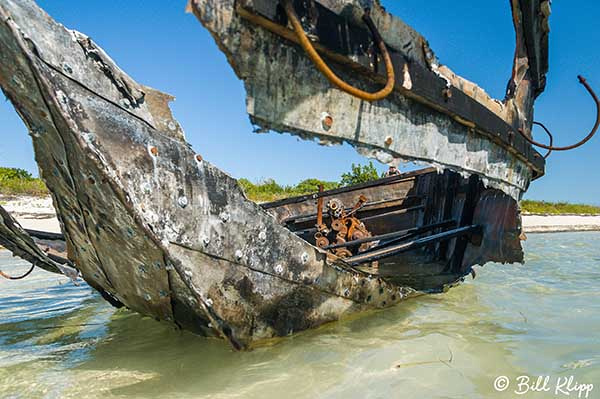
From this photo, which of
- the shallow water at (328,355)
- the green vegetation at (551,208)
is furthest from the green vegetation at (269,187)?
the shallow water at (328,355)

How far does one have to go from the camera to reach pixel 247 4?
144cm

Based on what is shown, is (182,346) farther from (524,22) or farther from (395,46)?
(524,22)

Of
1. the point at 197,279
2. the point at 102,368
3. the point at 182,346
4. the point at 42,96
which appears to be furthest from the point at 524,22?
the point at 102,368

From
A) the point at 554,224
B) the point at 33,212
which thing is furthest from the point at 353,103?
the point at 554,224

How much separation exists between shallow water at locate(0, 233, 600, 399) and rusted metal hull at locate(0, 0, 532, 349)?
224 mm

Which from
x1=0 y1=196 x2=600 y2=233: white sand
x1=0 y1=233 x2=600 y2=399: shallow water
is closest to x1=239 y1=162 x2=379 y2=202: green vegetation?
x1=0 y1=196 x2=600 y2=233: white sand

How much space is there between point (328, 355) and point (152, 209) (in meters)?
1.42

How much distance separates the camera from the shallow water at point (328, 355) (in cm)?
217

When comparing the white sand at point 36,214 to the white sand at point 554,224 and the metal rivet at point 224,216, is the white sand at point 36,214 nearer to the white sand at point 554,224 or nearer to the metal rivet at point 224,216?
the white sand at point 554,224

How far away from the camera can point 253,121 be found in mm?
1576

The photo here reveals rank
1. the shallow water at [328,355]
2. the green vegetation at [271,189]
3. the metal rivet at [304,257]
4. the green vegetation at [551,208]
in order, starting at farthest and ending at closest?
the green vegetation at [551,208]
the green vegetation at [271,189]
the metal rivet at [304,257]
the shallow water at [328,355]

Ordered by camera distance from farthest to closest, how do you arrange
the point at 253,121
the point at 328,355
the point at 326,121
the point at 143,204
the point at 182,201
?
the point at 328,355 < the point at 182,201 < the point at 143,204 < the point at 326,121 < the point at 253,121

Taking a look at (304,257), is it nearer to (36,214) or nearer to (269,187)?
(36,214)

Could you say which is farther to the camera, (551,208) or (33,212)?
(551,208)
